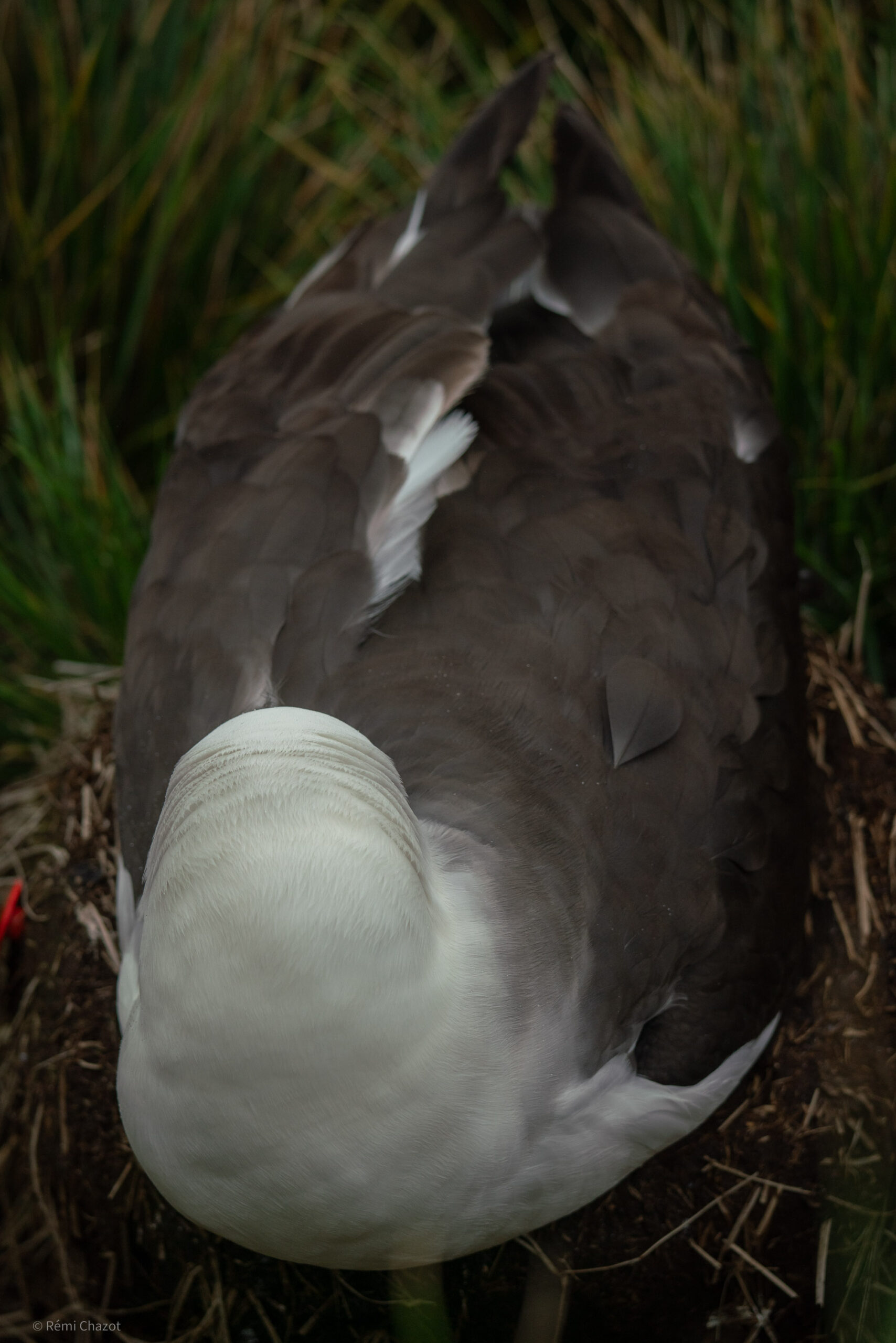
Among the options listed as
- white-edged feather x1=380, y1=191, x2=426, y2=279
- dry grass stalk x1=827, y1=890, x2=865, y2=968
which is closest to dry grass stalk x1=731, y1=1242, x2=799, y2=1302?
dry grass stalk x1=827, y1=890, x2=865, y2=968

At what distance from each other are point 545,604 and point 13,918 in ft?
4.78

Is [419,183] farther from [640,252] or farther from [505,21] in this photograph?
[640,252]

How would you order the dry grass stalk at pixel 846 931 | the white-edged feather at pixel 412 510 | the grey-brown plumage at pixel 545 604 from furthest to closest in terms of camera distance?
the dry grass stalk at pixel 846 931 → the white-edged feather at pixel 412 510 → the grey-brown plumage at pixel 545 604

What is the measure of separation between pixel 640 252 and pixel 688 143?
991 millimetres

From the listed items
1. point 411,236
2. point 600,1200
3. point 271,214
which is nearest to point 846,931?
point 600,1200

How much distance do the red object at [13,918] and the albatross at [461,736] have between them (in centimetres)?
74

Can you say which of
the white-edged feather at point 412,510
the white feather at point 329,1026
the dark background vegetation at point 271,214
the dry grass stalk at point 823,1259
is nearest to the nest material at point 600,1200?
the dry grass stalk at point 823,1259

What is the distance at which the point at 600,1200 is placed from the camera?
2.50 metres

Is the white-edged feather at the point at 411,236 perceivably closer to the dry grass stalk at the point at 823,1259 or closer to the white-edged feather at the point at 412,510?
the white-edged feather at the point at 412,510

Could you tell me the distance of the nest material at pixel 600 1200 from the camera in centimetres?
250

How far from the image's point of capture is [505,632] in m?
2.39

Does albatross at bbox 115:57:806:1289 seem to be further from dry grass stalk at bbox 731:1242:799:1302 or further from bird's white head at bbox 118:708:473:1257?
dry grass stalk at bbox 731:1242:799:1302

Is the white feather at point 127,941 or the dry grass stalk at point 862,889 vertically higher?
the white feather at point 127,941

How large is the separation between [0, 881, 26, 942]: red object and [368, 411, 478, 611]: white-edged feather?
3.96ft
